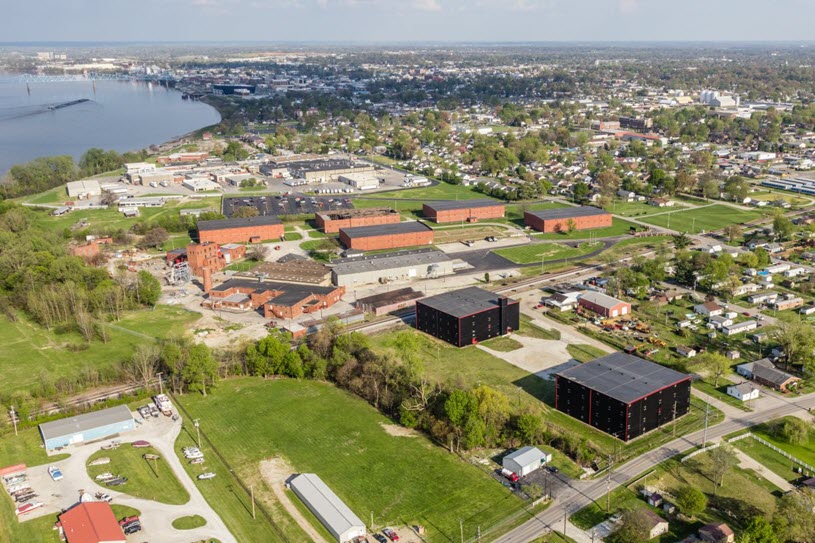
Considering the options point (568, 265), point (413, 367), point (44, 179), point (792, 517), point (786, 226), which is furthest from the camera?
point (44, 179)

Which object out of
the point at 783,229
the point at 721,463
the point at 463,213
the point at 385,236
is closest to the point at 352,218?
the point at 385,236

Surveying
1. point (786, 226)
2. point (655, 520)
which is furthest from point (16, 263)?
point (786, 226)

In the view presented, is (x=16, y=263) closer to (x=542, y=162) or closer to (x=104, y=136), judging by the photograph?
(x=542, y=162)

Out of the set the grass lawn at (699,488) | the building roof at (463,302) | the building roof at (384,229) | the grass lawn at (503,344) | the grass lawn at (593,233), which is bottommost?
the grass lawn at (699,488)

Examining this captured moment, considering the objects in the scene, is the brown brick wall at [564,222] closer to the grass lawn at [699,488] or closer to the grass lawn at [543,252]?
the grass lawn at [543,252]

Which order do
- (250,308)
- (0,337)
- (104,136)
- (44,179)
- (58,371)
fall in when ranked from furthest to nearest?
(104,136) → (44,179) → (250,308) → (0,337) → (58,371)

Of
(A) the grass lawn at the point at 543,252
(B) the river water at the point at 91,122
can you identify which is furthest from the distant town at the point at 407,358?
(B) the river water at the point at 91,122

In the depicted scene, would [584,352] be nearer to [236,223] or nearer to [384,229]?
[384,229]
